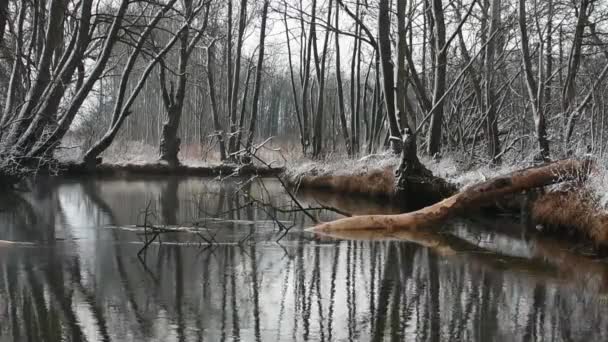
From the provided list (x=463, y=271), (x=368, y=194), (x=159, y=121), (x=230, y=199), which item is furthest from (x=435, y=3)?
(x=159, y=121)

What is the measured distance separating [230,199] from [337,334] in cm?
1294

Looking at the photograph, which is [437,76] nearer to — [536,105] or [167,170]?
[536,105]

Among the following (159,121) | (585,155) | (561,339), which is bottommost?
(561,339)

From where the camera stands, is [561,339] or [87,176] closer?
[561,339]

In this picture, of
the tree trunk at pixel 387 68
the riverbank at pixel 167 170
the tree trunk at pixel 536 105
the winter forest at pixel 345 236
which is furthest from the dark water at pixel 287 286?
the riverbank at pixel 167 170

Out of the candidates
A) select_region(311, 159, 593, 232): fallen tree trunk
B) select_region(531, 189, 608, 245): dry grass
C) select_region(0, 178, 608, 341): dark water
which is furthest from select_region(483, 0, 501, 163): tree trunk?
select_region(0, 178, 608, 341): dark water

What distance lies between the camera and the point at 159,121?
57.3m

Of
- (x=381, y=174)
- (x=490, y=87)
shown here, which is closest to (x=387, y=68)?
(x=381, y=174)

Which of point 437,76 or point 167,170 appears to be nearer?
point 437,76

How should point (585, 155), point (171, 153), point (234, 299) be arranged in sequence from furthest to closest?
point (171, 153), point (585, 155), point (234, 299)

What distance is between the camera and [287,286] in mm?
→ 7312

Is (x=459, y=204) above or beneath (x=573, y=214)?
above

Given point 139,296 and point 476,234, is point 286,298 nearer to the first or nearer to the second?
point 139,296

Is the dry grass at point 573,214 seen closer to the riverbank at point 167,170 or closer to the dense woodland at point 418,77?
the dense woodland at point 418,77
